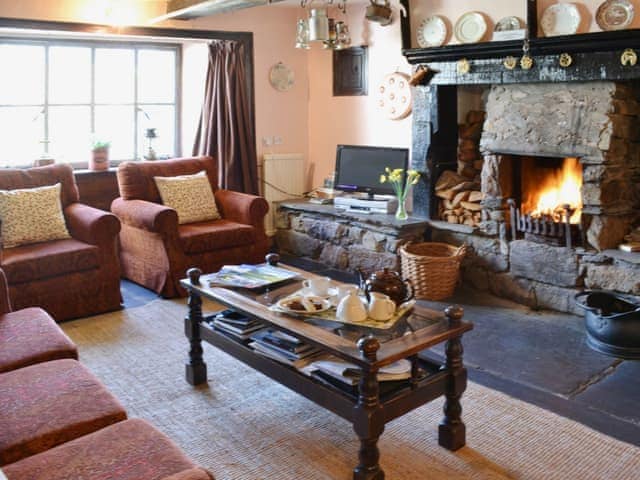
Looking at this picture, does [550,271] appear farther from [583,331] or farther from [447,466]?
[447,466]

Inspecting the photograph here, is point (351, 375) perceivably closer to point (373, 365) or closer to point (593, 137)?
point (373, 365)

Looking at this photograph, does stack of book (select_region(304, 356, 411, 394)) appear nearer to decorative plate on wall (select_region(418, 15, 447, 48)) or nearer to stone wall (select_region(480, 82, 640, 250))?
stone wall (select_region(480, 82, 640, 250))

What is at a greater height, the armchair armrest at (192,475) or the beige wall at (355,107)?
the beige wall at (355,107)

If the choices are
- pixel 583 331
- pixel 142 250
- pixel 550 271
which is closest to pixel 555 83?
pixel 550 271

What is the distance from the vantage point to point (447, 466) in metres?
2.73

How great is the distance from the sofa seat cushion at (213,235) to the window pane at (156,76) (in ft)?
5.16

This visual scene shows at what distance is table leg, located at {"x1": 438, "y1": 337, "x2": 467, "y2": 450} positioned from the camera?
2809 mm

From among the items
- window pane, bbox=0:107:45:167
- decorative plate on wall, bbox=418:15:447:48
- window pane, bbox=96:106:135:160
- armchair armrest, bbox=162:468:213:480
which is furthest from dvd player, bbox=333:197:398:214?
armchair armrest, bbox=162:468:213:480

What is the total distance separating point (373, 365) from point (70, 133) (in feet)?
14.2

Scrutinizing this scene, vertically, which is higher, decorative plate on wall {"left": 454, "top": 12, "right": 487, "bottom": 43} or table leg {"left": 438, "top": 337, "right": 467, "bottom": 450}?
decorative plate on wall {"left": 454, "top": 12, "right": 487, "bottom": 43}

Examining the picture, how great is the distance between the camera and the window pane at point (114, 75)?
594 centimetres

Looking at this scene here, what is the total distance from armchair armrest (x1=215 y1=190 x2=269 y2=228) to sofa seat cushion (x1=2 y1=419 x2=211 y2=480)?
3.28 meters

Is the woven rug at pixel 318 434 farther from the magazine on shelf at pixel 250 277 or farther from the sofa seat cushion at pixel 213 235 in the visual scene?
the sofa seat cushion at pixel 213 235

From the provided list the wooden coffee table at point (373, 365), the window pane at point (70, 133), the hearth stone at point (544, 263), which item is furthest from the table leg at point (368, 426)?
the window pane at point (70, 133)
